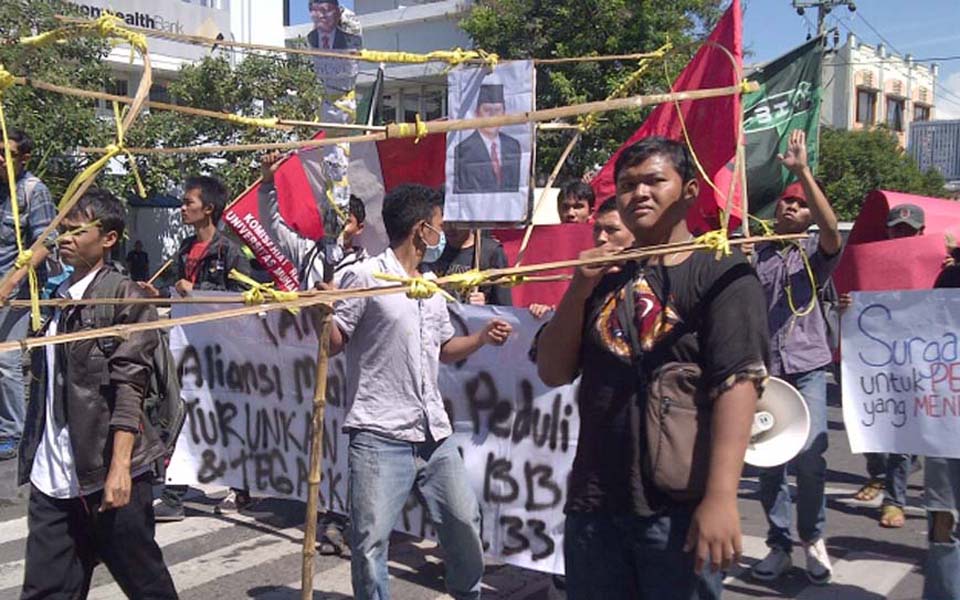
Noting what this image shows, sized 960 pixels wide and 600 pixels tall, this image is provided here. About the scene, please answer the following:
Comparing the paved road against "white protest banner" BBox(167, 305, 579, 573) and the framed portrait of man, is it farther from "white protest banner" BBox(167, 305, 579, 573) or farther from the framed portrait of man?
the framed portrait of man

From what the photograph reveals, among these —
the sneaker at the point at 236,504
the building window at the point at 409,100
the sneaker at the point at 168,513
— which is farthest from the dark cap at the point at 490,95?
the building window at the point at 409,100

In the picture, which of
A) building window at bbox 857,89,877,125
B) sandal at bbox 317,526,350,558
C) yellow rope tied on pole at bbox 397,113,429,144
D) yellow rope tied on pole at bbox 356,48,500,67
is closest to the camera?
yellow rope tied on pole at bbox 397,113,429,144

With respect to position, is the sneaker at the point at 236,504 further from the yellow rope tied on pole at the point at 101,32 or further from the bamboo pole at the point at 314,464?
the yellow rope tied on pole at the point at 101,32

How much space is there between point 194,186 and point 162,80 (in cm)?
1824

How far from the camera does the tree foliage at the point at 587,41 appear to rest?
1902 cm

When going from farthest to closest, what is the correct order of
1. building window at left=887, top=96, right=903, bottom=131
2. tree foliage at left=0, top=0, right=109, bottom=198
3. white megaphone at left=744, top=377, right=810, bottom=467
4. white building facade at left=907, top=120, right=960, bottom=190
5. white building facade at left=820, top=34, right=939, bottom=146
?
building window at left=887, top=96, right=903, bottom=131
white building facade at left=907, top=120, right=960, bottom=190
white building facade at left=820, top=34, right=939, bottom=146
tree foliage at left=0, top=0, right=109, bottom=198
white megaphone at left=744, top=377, right=810, bottom=467

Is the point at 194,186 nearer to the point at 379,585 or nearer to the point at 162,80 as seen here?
the point at 379,585

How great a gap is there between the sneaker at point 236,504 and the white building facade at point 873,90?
36321mm

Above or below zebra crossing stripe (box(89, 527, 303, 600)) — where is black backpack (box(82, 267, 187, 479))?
above

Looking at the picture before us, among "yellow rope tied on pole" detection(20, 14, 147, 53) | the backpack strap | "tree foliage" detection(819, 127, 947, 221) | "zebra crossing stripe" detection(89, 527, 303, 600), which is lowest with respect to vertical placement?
"zebra crossing stripe" detection(89, 527, 303, 600)

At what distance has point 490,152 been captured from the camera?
4.88 m

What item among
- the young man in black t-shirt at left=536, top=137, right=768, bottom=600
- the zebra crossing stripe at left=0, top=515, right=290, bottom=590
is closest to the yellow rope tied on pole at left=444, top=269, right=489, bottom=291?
the young man in black t-shirt at left=536, top=137, right=768, bottom=600

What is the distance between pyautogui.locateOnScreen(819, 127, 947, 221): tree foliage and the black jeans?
2921 centimetres

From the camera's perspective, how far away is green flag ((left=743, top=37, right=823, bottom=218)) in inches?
205
